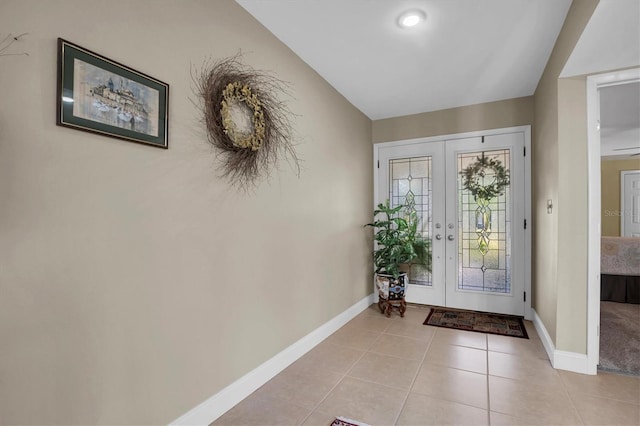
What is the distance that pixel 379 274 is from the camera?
3.91 m

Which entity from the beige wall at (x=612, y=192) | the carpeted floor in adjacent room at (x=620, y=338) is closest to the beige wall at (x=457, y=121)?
the carpeted floor in adjacent room at (x=620, y=338)

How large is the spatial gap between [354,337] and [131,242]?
2.30m

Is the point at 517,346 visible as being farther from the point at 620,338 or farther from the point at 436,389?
the point at 436,389

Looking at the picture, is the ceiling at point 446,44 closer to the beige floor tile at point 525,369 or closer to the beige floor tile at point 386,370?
the beige floor tile at point 525,369

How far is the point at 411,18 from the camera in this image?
2.20 m

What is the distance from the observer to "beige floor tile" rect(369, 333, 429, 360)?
272cm

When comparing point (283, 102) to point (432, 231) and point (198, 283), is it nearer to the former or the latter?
point (198, 283)

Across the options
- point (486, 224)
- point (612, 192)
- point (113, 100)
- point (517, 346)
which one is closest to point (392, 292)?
point (517, 346)

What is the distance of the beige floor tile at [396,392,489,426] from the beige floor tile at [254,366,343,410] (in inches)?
20.9

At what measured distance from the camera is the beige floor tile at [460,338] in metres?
2.94

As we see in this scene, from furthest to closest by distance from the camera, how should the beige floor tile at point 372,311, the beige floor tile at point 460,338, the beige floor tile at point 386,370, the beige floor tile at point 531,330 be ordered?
the beige floor tile at point 372,311 → the beige floor tile at point 531,330 → the beige floor tile at point 460,338 → the beige floor tile at point 386,370

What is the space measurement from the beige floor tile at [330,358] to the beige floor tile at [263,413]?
0.50m

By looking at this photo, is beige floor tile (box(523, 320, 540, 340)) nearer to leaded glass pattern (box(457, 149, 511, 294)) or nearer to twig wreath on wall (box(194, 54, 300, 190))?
leaded glass pattern (box(457, 149, 511, 294))

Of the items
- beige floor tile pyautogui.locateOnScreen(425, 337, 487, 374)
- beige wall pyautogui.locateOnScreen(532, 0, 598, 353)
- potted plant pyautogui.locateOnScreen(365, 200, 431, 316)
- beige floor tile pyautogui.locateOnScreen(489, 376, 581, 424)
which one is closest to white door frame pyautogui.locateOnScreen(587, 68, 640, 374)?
beige wall pyautogui.locateOnScreen(532, 0, 598, 353)
